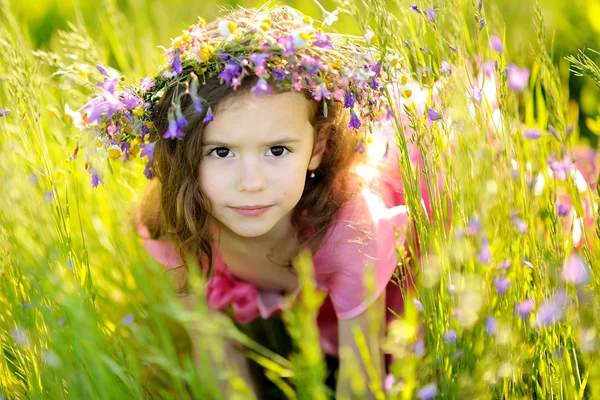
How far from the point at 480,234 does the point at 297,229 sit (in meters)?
0.70

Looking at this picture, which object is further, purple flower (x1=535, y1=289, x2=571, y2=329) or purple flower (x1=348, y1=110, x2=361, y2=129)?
purple flower (x1=348, y1=110, x2=361, y2=129)

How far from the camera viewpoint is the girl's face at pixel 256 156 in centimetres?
129

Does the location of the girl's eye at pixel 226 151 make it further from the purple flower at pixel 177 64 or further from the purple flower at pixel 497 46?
the purple flower at pixel 497 46

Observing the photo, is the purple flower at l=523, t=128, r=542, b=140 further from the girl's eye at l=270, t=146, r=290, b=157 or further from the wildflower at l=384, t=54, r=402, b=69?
the girl's eye at l=270, t=146, r=290, b=157

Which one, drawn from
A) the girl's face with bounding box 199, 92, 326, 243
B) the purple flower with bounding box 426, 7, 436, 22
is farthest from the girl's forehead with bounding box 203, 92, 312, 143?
the purple flower with bounding box 426, 7, 436, 22

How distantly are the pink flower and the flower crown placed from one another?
0.60 m

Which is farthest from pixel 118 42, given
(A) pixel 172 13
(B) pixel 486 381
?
(B) pixel 486 381

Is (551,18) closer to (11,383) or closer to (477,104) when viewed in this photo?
(477,104)

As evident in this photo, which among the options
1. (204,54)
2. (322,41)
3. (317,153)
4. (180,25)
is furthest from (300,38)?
(180,25)

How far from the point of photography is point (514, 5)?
8.48 ft

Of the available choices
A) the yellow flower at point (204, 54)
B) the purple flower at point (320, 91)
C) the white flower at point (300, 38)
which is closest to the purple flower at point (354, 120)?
the purple flower at point (320, 91)

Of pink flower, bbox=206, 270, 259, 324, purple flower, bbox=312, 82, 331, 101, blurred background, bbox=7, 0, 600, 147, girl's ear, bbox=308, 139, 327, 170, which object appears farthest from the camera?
blurred background, bbox=7, 0, 600, 147

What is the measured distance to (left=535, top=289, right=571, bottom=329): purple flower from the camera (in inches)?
39.4

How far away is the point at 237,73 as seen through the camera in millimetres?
1214
